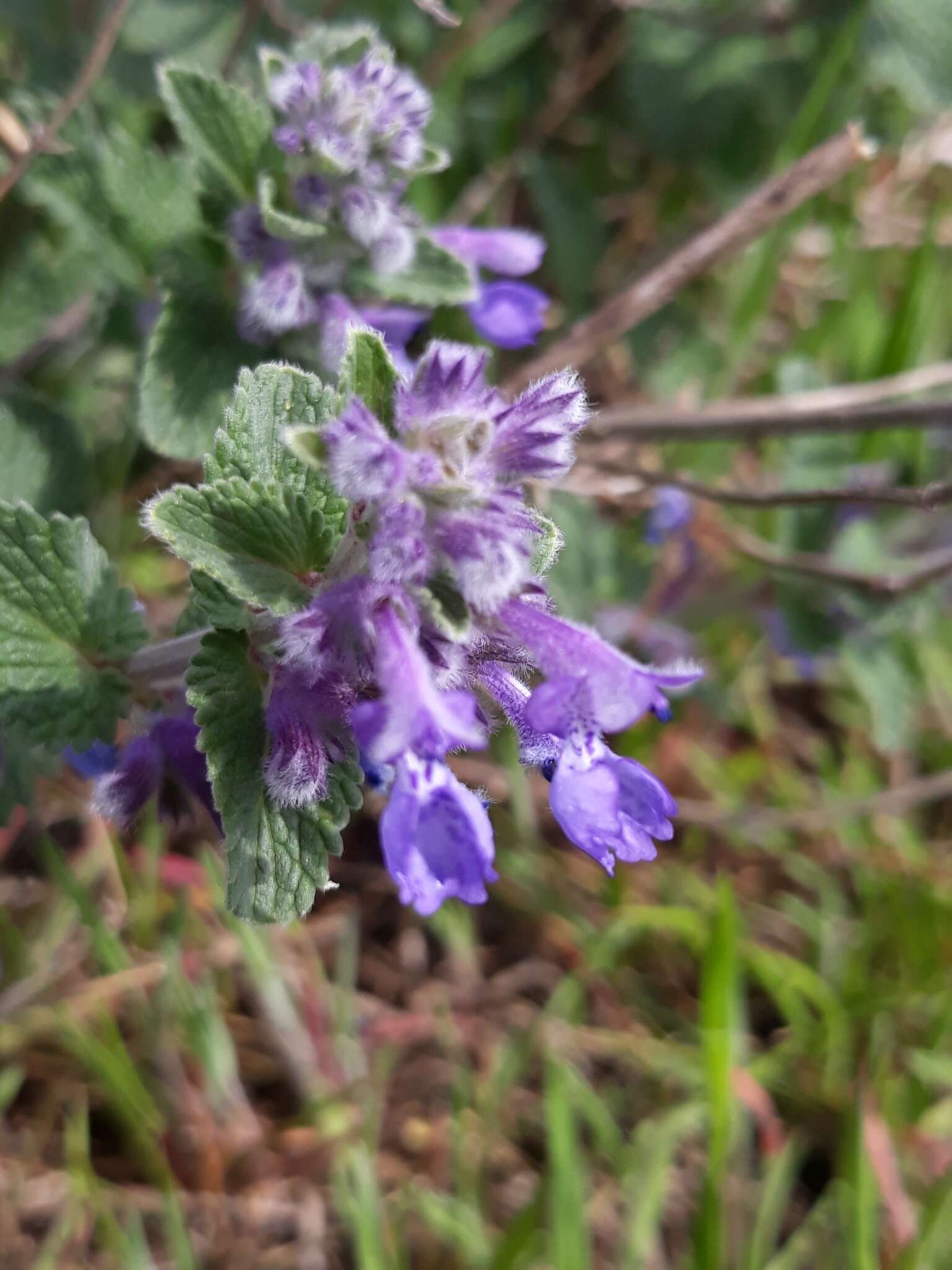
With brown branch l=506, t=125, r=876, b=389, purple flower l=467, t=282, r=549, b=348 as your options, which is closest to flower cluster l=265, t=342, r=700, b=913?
purple flower l=467, t=282, r=549, b=348

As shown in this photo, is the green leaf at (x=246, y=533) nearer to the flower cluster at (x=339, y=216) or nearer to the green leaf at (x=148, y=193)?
the flower cluster at (x=339, y=216)

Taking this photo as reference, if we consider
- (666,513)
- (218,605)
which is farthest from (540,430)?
(666,513)

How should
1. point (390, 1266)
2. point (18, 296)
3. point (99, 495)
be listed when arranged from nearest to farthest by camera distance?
1. point (390, 1266)
2. point (18, 296)
3. point (99, 495)

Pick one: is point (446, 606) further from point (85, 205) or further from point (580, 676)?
point (85, 205)

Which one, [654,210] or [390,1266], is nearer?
[390,1266]

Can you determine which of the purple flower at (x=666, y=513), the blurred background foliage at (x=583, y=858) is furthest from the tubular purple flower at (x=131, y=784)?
the purple flower at (x=666, y=513)

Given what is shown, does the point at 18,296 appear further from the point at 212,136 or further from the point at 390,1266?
the point at 390,1266

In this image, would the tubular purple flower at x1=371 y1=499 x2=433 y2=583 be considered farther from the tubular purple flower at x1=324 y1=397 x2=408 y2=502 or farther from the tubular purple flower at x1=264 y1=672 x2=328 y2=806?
the tubular purple flower at x1=264 y1=672 x2=328 y2=806

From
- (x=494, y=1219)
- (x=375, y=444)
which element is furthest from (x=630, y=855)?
(x=494, y=1219)
